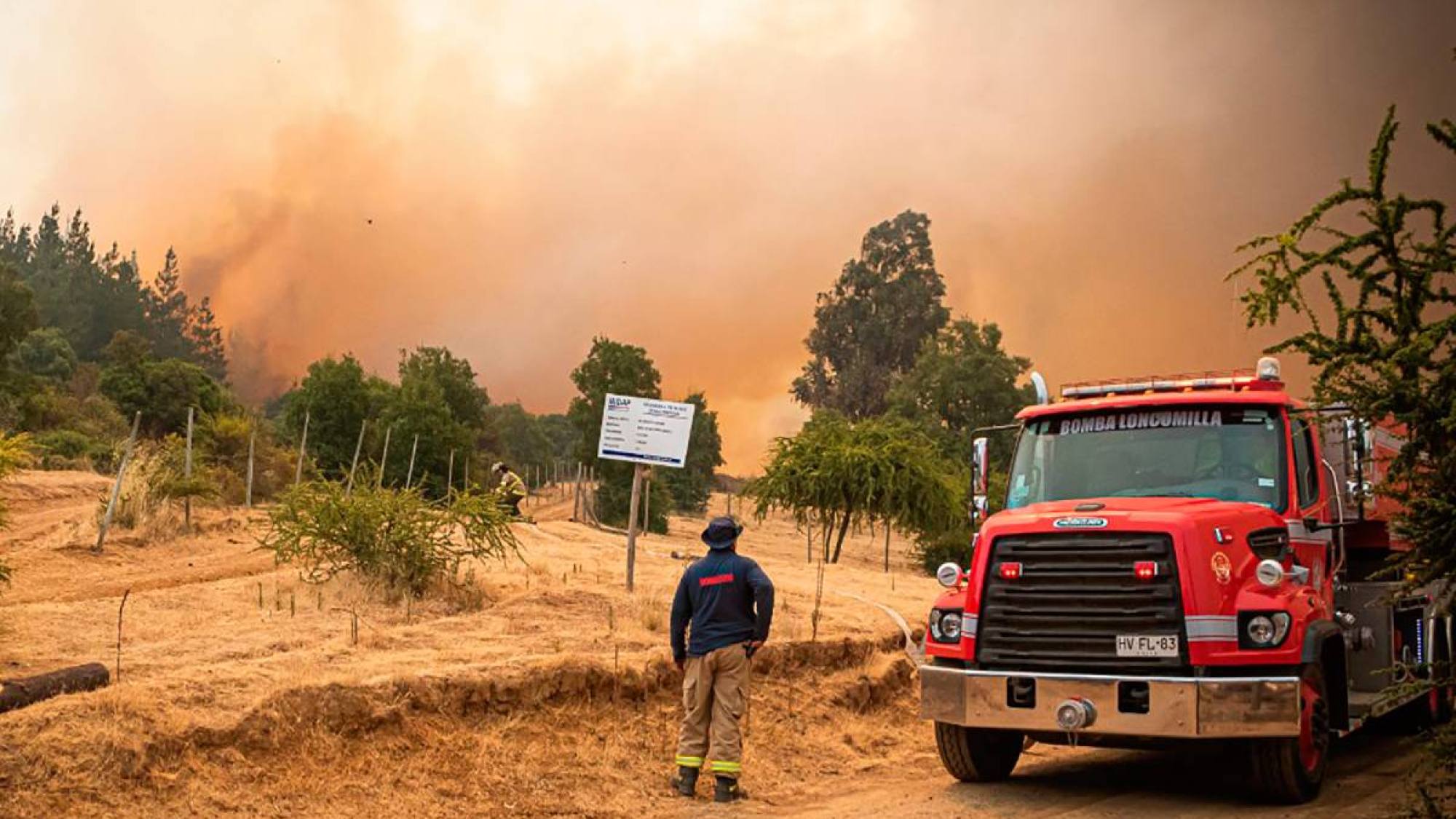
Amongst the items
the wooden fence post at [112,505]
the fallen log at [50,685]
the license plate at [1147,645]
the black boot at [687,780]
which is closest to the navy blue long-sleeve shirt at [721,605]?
the black boot at [687,780]

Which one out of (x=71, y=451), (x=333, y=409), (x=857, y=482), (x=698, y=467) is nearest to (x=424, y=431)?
(x=333, y=409)

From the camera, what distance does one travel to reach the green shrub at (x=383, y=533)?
16.0 metres

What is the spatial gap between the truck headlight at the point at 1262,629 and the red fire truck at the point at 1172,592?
1cm

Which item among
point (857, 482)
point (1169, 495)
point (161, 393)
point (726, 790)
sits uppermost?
point (161, 393)

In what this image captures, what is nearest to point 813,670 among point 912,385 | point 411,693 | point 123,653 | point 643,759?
point 643,759

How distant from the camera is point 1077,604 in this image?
407 inches

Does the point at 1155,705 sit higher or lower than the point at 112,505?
lower

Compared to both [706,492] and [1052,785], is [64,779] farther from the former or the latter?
[706,492]

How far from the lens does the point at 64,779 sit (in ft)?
29.1

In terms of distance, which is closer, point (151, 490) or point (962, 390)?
point (151, 490)

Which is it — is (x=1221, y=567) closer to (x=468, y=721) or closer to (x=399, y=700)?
(x=468, y=721)

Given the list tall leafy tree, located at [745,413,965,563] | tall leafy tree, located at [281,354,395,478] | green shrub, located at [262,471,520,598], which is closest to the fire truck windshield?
green shrub, located at [262,471,520,598]

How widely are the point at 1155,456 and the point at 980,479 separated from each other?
4.89ft

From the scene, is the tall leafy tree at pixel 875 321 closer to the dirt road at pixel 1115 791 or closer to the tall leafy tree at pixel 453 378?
the tall leafy tree at pixel 453 378
